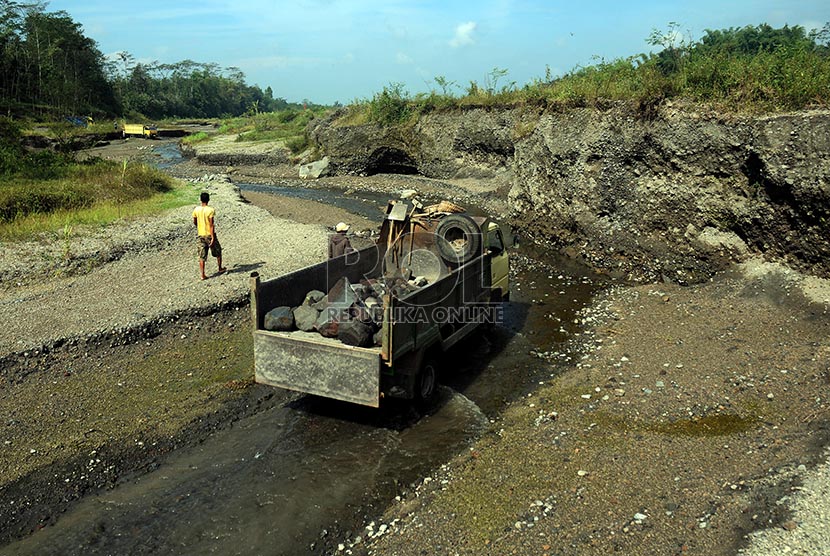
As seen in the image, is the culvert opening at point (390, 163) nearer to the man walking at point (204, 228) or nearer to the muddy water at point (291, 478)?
the man walking at point (204, 228)

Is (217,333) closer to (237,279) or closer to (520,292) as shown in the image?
(237,279)

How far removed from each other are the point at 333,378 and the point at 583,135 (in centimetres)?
1382

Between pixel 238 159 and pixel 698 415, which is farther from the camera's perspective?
pixel 238 159

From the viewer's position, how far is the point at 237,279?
43.6 feet

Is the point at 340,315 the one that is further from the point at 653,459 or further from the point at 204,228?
the point at 204,228

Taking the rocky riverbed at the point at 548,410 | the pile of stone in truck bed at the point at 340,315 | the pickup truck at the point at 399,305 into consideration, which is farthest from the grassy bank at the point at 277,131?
the pile of stone in truck bed at the point at 340,315

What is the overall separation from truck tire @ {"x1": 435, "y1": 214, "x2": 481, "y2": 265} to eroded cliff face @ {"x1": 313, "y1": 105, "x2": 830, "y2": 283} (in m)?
7.02

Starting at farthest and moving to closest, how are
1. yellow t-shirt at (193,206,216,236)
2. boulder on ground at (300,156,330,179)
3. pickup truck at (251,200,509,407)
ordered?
boulder on ground at (300,156,330,179) < yellow t-shirt at (193,206,216,236) < pickup truck at (251,200,509,407)

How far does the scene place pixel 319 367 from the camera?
7445 mm

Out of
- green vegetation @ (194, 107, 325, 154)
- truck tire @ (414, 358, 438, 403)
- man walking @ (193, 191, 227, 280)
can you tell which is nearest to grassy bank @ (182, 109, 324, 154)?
green vegetation @ (194, 107, 325, 154)

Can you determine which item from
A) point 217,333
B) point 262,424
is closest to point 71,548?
point 262,424

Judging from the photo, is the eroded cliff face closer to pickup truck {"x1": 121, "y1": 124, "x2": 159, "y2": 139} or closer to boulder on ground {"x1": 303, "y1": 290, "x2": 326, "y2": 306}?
boulder on ground {"x1": 303, "y1": 290, "x2": 326, "y2": 306}

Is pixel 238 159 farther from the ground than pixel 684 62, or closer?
closer

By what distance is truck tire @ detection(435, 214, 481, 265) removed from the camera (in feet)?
32.8
